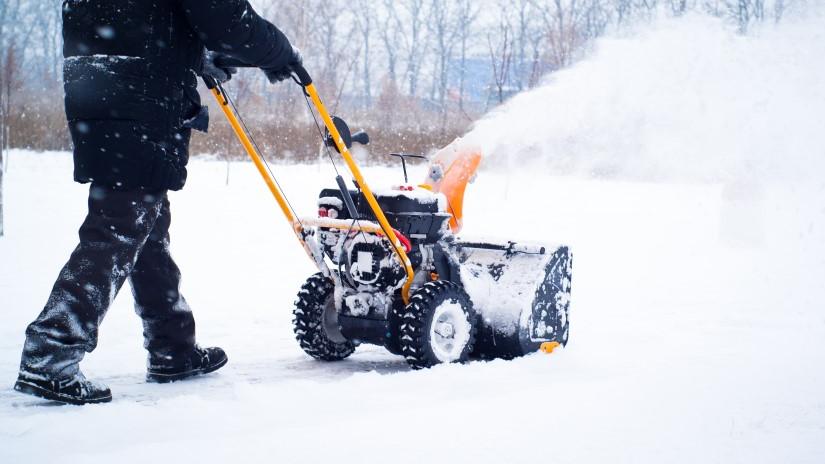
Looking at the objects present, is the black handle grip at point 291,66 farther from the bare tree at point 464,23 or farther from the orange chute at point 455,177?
the bare tree at point 464,23

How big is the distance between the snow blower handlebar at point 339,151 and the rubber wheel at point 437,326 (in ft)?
0.50

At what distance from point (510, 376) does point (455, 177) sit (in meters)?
1.19

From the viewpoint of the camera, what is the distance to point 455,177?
4438mm

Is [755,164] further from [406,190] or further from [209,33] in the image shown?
[209,33]

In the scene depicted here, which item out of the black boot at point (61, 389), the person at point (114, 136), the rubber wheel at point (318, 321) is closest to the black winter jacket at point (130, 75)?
the person at point (114, 136)

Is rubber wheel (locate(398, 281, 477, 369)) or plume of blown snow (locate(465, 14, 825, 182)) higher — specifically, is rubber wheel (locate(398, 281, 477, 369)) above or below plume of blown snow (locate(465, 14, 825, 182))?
below

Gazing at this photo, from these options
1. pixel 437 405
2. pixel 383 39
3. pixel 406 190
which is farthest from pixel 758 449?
pixel 383 39

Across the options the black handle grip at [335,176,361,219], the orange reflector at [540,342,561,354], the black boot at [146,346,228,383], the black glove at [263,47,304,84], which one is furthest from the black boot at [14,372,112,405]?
the orange reflector at [540,342,561,354]

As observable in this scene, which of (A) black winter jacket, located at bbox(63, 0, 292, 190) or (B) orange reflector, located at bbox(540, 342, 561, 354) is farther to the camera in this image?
(B) orange reflector, located at bbox(540, 342, 561, 354)

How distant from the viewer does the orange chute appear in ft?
14.5

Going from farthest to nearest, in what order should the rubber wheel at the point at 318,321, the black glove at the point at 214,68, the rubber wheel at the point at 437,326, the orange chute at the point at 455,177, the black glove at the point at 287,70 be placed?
the orange chute at the point at 455,177 → the rubber wheel at the point at 318,321 → the rubber wheel at the point at 437,326 → the black glove at the point at 214,68 → the black glove at the point at 287,70

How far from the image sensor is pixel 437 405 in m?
3.12

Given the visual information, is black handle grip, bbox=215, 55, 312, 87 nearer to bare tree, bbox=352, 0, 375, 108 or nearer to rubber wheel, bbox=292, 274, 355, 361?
rubber wheel, bbox=292, 274, 355, 361

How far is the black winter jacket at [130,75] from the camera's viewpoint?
2998mm
